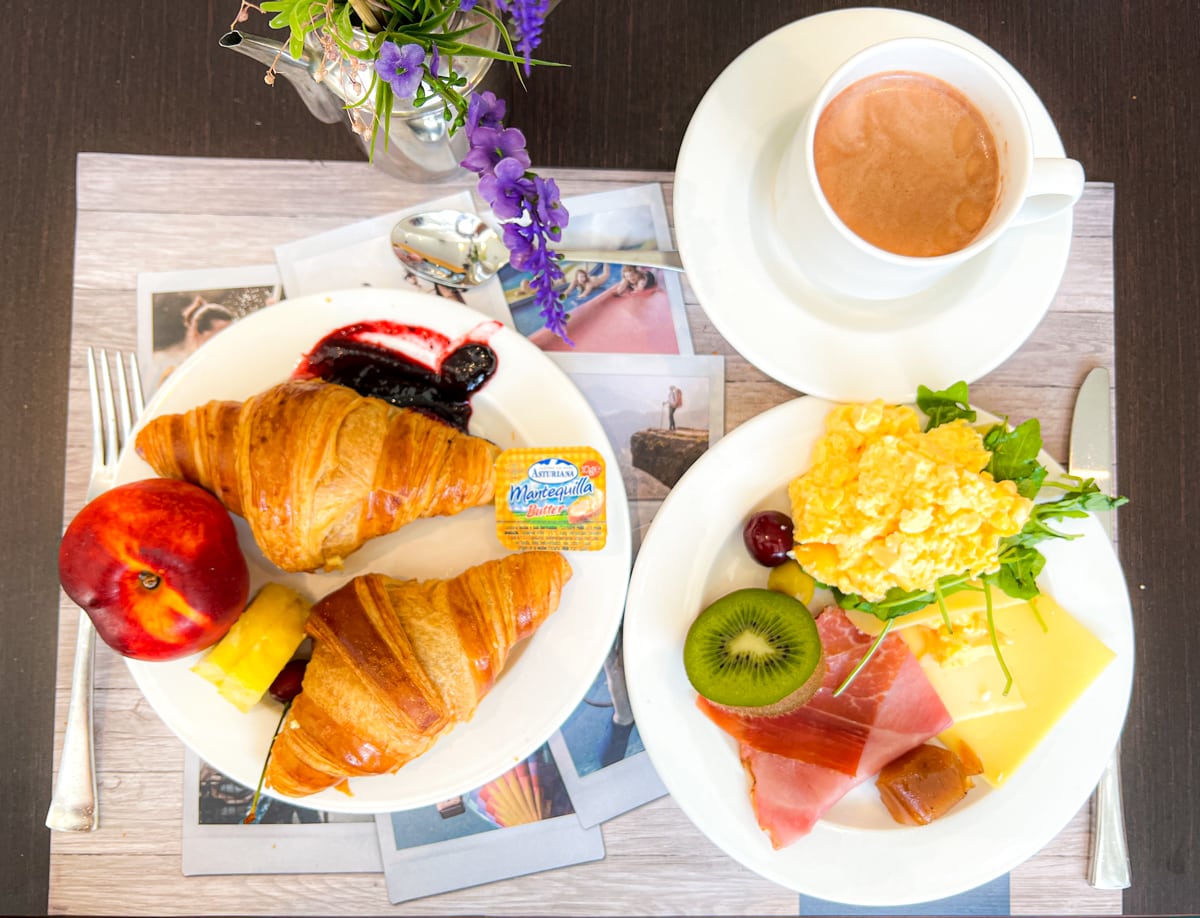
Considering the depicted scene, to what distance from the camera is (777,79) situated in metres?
0.98

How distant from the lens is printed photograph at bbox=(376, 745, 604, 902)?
120 centimetres

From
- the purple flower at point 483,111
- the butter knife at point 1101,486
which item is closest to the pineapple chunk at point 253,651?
Result: the purple flower at point 483,111

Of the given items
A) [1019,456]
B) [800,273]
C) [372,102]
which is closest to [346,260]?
[372,102]

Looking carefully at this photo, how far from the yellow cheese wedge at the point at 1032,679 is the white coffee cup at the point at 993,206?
0.50 metres

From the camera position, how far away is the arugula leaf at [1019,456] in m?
1.04

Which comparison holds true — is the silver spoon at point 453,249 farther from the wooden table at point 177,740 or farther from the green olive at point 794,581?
the green olive at point 794,581

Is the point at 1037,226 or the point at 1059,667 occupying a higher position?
the point at 1037,226

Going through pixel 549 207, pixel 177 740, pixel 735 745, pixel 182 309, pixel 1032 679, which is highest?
pixel 549 207

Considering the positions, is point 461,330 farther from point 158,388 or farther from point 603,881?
point 603,881

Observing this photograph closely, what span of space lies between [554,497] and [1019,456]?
60cm

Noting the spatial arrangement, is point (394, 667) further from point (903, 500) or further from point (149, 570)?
point (903, 500)

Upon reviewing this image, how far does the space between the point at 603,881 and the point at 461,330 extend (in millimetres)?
812

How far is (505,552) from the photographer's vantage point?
1.13 meters

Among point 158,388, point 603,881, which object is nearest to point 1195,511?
point 603,881
